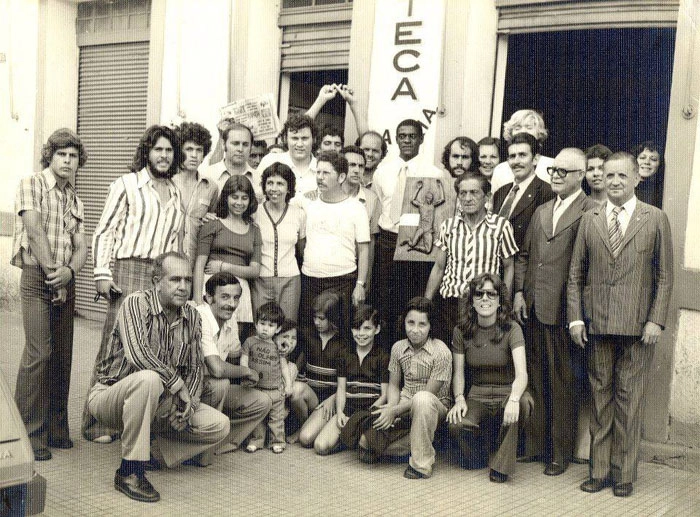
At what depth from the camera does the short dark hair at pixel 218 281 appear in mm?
5324

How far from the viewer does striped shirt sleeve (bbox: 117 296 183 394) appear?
462 centimetres

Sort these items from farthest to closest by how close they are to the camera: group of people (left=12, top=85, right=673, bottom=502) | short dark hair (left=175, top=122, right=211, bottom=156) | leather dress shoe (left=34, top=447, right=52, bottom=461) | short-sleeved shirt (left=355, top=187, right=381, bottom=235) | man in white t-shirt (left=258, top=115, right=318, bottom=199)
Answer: man in white t-shirt (left=258, top=115, right=318, bottom=199) → short-sleeved shirt (left=355, top=187, right=381, bottom=235) → short dark hair (left=175, top=122, right=211, bottom=156) → leather dress shoe (left=34, top=447, right=52, bottom=461) → group of people (left=12, top=85, right=673, bottom=502)

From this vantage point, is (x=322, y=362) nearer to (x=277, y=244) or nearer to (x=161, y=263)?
(x=277, y=244)

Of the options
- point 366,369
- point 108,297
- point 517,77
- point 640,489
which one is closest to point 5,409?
point 108,297

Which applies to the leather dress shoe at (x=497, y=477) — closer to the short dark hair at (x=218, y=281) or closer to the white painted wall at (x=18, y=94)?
the short dark hair at (x=218, y=281)

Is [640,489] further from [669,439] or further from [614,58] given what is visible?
[614,58]

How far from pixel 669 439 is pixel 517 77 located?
4134mm

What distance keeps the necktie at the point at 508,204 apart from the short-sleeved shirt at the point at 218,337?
6.17 feet

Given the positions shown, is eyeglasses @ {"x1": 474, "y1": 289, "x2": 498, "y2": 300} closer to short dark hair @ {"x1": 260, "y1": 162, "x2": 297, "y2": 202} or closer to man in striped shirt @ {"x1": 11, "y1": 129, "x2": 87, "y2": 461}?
short dark hair @ {"x1": 260, "y1": 162, "x2": 297, "y2": 202}

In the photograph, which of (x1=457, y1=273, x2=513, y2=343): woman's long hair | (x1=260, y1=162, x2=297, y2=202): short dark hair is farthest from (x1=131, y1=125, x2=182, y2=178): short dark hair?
(x1=457, y1=273, x2=513, y2=343): woman's long hair

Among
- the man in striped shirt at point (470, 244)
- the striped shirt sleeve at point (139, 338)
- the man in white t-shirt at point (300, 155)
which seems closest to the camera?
the striped shirt sleeve at point (139, 338)

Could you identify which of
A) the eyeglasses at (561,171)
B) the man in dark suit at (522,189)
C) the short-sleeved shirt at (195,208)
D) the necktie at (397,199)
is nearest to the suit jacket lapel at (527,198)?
the man in dark suit at (522,189)

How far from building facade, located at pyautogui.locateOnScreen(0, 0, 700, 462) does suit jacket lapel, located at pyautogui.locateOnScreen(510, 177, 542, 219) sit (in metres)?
0.91

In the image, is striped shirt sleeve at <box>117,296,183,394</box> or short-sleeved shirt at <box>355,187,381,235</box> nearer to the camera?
striped shirt sleeve at <box>117,296,183,394</box>
